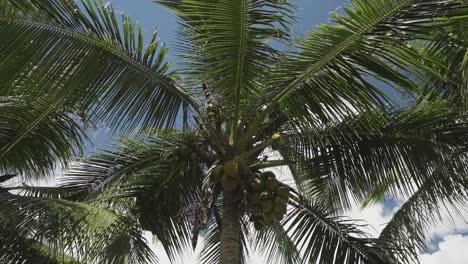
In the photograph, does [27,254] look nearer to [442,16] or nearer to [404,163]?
[404,163]

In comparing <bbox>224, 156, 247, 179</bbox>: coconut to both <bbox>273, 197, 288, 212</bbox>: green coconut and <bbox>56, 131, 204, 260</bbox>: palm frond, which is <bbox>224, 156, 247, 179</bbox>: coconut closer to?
<bbox>273, 197, 288, 212</bbox>: green coconut

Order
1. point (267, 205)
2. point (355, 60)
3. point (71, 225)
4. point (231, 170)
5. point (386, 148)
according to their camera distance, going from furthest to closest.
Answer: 1. point (386, 148)
2. point (71, 225)
3. point (231, 170)
4. point (267, 205)
5. point (355, 60)

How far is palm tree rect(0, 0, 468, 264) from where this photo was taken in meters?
4.75

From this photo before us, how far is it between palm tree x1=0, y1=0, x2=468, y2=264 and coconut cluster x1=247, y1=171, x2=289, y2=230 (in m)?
0.02

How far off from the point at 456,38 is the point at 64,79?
328 cm

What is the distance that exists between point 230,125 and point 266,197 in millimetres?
965

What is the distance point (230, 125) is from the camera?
5.72 metres

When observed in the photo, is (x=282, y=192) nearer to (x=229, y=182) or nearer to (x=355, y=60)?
(x=229, y=182)

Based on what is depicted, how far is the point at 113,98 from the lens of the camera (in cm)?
521

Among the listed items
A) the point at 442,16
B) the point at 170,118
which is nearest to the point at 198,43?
the point at 170,118

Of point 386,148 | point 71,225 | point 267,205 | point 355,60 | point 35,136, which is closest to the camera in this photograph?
point 355,60

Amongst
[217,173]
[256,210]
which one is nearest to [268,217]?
[256,210]

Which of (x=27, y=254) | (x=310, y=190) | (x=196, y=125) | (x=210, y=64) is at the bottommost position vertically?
(x=27, y=254)

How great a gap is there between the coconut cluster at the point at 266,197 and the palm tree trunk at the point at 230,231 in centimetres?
16
